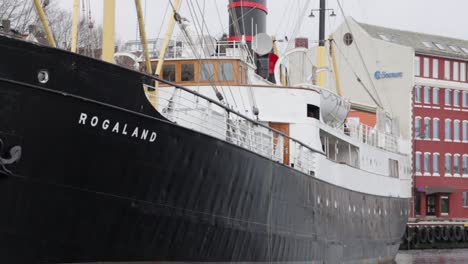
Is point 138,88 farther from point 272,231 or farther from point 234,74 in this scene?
point 234,74

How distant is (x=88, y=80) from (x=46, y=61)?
816 mm

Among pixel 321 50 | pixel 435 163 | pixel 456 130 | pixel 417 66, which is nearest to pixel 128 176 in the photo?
pixel 321 50

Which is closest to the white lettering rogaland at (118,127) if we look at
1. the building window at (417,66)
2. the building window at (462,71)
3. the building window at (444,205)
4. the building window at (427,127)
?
the building window at (417,66)

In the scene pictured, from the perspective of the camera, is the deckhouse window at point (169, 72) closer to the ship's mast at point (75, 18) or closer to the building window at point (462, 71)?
the ship's mast at point (75, 18)

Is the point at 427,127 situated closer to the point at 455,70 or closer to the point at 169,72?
the point at 455,70

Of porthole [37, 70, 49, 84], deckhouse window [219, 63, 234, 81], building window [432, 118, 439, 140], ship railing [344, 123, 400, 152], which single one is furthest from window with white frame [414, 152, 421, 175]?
porthole [37, 70, 49, 84]

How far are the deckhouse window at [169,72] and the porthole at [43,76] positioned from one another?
10.0m

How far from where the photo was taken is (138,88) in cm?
1390

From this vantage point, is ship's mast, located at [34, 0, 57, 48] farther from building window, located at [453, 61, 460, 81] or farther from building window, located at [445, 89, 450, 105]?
building window, located at [453, 61, 460, 81]

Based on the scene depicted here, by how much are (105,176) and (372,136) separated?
19370mm

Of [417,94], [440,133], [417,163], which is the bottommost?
[417,163]

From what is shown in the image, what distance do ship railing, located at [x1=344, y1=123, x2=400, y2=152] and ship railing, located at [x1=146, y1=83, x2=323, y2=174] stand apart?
21.5 feet

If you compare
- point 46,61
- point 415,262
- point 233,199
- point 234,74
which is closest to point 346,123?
point 234,74

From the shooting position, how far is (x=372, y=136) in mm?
30906
